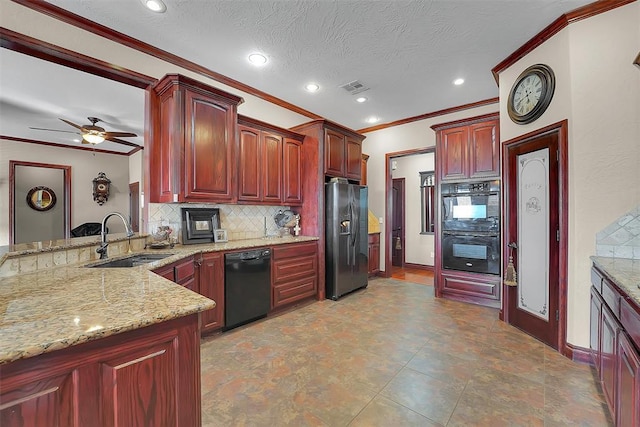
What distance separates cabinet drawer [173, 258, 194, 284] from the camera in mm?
2287

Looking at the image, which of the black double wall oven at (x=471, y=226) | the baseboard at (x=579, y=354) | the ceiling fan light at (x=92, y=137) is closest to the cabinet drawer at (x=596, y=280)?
the baseboard at (x=579, y=354)

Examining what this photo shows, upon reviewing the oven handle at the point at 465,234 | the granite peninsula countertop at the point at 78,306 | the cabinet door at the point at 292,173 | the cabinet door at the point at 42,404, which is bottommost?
the cabinet door at the point at 42,404

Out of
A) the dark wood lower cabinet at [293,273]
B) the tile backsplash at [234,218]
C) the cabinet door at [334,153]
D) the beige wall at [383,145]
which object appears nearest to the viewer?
the tile backsplash at [234,218]

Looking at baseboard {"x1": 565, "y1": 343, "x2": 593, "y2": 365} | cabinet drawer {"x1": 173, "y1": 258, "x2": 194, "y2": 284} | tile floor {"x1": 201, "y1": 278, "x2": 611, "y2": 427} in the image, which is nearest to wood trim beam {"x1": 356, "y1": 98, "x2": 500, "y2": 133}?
tile floor {"x1": 201, "y1": 278, "x2": 611, "y2": 427}

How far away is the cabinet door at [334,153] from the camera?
153 inches

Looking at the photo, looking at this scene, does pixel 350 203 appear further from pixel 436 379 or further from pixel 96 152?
pixel 96 152

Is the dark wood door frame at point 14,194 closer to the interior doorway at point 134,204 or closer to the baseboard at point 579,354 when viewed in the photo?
the interior doorway at point 134,204

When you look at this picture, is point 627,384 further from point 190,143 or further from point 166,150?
point 166,150

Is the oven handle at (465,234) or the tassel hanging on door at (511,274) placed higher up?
the oven handle at (465,234)

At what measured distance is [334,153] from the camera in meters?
4.01

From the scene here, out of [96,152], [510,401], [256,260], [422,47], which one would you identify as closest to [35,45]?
[256,260]

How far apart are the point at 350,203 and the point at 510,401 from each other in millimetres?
2756

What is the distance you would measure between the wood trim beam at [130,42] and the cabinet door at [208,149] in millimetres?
566

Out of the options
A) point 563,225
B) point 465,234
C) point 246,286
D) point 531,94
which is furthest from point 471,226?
point 246,286
